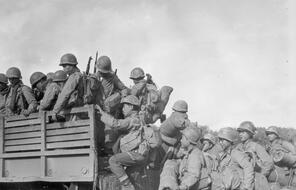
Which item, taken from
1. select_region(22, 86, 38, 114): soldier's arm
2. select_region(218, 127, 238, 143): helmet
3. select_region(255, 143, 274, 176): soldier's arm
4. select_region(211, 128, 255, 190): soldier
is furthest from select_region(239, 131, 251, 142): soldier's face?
select_region(22, 86, 38, 114): soldier's arm

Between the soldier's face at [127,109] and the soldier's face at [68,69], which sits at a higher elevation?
the soldier's face at [68,69]

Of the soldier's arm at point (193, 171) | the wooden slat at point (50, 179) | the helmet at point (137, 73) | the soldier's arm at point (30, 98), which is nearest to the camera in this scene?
→ the soldier's arm at point (193, 171)

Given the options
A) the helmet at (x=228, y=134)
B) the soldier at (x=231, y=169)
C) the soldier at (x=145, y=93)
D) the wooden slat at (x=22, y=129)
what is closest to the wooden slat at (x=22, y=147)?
the wooden slat at (x=22, y=129)

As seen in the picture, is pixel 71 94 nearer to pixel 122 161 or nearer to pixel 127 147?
pixel 127 147

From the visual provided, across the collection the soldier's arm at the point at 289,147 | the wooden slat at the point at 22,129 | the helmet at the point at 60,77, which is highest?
the helmet at the point at 60,77

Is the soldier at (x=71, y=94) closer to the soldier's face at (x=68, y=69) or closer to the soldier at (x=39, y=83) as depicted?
the soldier's face at (x=68, y=69)

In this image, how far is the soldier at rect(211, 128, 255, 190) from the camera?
7496 millimetres

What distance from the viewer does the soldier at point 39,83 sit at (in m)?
9.49

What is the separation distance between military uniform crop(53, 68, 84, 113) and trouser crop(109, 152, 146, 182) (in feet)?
3.77

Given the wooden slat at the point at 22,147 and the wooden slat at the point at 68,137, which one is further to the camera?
the wooden slat at the point at 22,147

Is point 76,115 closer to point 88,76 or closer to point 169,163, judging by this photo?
point 88,76

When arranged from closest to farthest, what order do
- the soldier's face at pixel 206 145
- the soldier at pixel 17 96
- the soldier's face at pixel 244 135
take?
1. the soldier at pixel 17 96
2. the soldier's face at pixel 244 135
3. the soldier's face at pixel 206 145

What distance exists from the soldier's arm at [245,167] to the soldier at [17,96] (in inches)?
143

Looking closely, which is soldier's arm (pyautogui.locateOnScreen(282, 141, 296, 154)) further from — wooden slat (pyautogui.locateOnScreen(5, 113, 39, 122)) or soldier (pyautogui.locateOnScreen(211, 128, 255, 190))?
wooden slat (pyautogui.locateOnScreen(5, 113, 39, 122))
